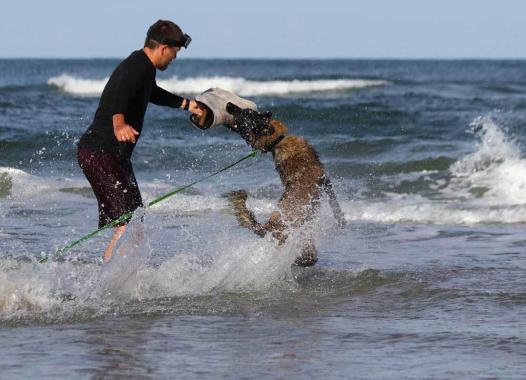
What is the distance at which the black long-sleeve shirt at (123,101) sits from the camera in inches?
232

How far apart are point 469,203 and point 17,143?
932 centimetres

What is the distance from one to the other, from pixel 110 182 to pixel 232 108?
1.03 metres

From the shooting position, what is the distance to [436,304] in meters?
6.42

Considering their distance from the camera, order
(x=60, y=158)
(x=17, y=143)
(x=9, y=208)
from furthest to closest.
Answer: (x=17, y=143), (x=60, y=158), (x=9, y=208)

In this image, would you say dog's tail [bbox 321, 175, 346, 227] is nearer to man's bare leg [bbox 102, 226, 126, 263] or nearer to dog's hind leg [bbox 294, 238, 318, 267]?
dog's hind leg [bbox 294, 238, 318, 267]

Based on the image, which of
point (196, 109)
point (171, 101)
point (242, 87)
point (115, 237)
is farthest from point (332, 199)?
point (242, 87)

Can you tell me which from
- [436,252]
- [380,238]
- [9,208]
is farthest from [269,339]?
[9,208]

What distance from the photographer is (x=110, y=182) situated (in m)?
6.18

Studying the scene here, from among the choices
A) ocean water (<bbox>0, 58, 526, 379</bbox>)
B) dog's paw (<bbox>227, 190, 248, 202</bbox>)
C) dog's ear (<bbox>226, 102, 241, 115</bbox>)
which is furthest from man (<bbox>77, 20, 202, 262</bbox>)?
dog's paw (<bbox>227, 190, 248, 202</bbox>)
